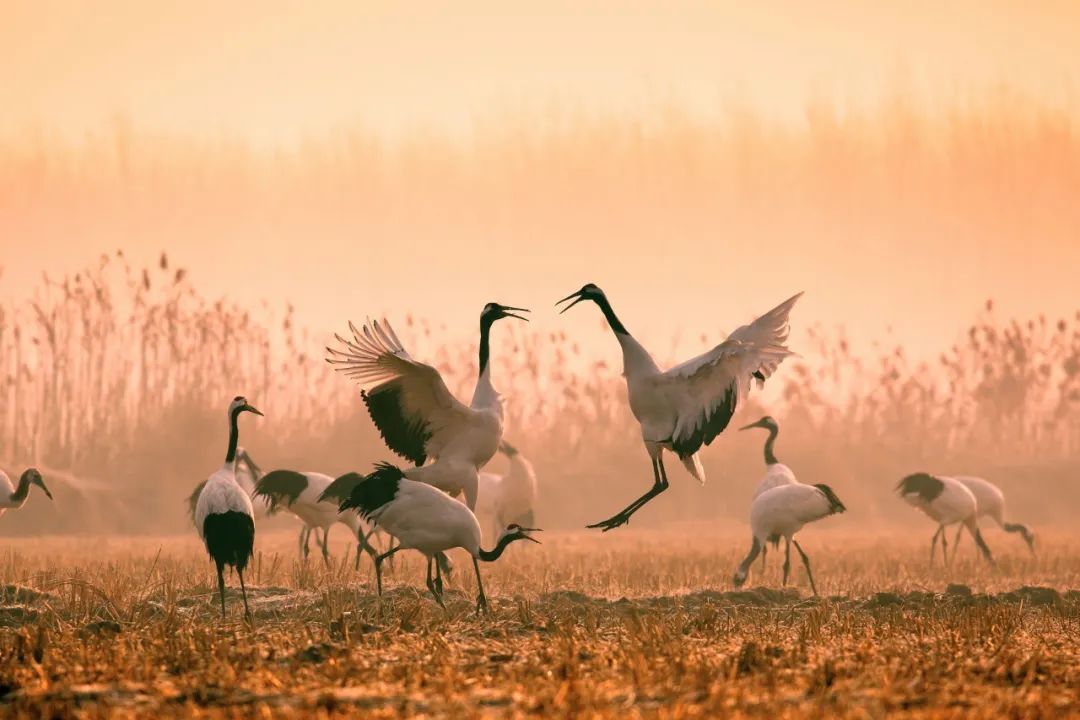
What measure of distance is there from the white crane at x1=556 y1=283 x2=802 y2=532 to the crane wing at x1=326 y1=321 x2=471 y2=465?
1.35m

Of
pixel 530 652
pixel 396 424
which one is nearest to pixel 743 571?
pixel 396 424

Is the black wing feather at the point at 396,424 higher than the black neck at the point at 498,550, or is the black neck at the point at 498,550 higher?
the black wing feather at the point at 396,424

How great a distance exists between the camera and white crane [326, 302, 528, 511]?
10930 mm

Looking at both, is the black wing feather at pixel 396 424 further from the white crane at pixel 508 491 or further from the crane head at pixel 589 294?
the white crane at pixel 508 491

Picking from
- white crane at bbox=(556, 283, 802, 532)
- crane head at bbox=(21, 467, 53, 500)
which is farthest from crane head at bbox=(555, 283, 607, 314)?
crane head at bbox=(21, 467, 53, 500)

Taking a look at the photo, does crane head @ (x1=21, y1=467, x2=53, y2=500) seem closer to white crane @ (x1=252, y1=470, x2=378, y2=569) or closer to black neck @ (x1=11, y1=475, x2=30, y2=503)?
black neck @ (x1=11, y1=475, x2=30, y2=503)

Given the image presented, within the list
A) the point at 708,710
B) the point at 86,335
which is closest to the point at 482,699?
the point at 708,710

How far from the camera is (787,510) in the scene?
14.1m

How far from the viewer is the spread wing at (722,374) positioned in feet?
34.9

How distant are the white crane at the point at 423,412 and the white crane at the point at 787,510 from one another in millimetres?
3509

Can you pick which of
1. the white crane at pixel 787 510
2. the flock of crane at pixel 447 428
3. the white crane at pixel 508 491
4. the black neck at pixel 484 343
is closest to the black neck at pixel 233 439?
the flock of crane at pixel 447 428

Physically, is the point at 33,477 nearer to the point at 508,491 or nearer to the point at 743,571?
the point at 508,491

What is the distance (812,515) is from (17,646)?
27.4ft

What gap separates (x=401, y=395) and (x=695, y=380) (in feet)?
7.18
